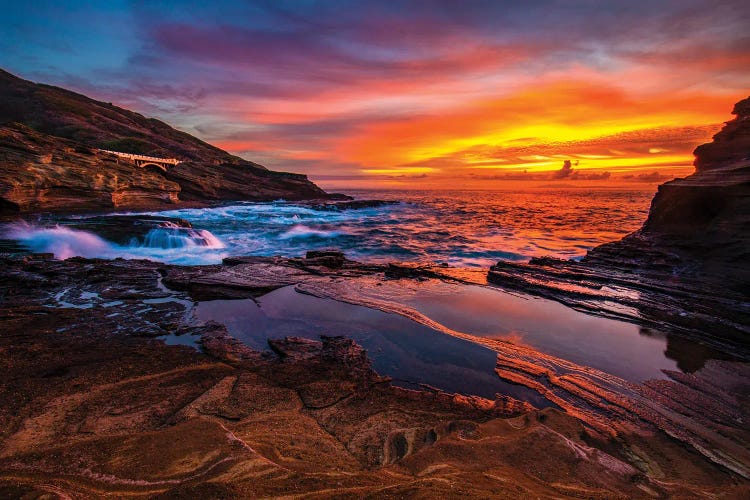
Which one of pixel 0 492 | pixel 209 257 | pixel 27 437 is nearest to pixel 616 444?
pixel 0 492

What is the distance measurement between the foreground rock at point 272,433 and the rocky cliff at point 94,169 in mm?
29338

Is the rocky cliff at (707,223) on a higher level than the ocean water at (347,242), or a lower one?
higher

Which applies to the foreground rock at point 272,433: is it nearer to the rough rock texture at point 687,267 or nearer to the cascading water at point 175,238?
the rough rock texture at point 687,267

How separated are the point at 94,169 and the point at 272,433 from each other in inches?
1605

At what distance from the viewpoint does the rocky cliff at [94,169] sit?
26609mm

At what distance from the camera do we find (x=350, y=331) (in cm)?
780

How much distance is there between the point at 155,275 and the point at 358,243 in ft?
52.6

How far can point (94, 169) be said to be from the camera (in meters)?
32.8

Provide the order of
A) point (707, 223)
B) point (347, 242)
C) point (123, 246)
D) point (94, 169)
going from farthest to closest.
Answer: point (94, 169), point (347, 242), point (123, 246), point (707, 223)

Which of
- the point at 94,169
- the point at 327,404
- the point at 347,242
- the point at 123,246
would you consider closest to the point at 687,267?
the point at 327,404

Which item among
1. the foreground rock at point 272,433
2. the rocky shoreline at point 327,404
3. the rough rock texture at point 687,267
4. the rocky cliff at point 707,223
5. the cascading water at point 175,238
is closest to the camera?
the foreground rock at point 272,433

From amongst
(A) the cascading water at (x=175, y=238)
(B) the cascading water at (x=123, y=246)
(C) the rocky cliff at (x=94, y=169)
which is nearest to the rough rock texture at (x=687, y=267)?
(B) the cascading water at (x=123, y=246)

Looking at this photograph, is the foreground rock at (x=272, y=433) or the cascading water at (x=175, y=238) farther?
the cascading water at (x=175, y=238)

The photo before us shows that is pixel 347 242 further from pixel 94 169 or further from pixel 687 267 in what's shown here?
pixel 94 169
